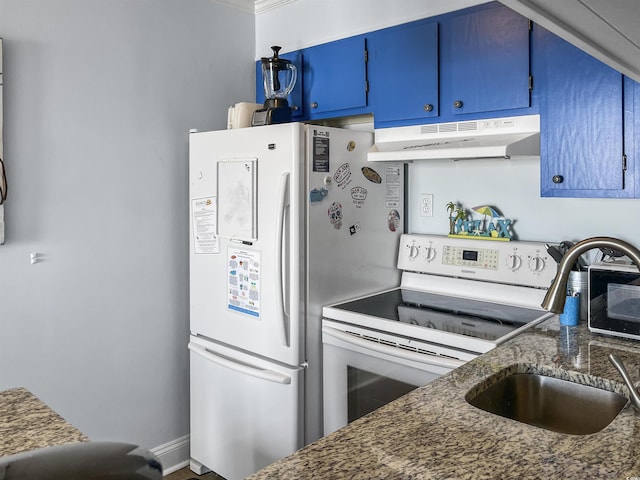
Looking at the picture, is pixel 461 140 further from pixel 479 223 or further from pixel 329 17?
pixel 329 17

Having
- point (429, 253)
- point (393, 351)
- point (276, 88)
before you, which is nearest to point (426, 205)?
point (429, 253)

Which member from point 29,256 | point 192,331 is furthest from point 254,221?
point 29,256

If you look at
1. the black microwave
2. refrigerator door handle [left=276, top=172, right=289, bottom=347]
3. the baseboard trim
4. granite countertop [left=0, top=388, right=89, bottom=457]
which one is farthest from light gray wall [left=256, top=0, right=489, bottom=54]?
the baseboard trim

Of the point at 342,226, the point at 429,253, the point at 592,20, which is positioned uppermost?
the point at 592,20

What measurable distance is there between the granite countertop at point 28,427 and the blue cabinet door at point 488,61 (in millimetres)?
1813

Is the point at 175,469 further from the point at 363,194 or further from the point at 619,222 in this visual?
the point at 619,222

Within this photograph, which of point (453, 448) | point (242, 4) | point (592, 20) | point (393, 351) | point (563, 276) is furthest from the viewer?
point (242, 4)

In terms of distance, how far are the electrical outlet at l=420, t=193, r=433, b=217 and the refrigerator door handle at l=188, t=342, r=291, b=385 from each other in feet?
3.40

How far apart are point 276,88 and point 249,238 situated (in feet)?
2.97

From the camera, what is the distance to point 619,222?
211cm

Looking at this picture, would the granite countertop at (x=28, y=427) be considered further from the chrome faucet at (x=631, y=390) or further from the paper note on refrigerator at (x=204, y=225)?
the paper note on refrigerator at (x=204, y=225)

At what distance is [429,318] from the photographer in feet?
6.98

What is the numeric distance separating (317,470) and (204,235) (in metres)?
1.82

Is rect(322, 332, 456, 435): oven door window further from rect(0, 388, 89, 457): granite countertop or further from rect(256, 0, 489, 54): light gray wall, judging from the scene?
rect(256, 0, 489, 54): light gray wall
